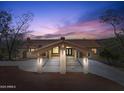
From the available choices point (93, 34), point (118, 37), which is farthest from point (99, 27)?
point (118, 37)

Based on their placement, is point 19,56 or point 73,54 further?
point 19,56

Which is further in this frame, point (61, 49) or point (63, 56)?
point (63, 56)

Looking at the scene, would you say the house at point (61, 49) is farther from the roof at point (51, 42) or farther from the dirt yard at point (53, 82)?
the dirt yard at point (53, 82)

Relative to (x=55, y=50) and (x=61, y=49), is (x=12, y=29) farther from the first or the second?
(x=61, y=49)

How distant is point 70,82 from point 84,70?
69 cm

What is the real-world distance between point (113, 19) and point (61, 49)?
86.4 inches

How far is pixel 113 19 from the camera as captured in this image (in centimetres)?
666

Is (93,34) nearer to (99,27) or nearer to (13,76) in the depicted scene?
(99,27)

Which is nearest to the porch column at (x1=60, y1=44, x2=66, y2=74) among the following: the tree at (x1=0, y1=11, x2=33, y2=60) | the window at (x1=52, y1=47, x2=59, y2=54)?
the window at (x1=52, y1=47, x2=59, y2=54)

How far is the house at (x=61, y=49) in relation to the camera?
260 inches

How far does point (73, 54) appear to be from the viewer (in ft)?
21.4

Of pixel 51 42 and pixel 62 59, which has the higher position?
pixel 51 42

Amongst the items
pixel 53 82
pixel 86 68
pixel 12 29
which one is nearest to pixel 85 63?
pixel 86 68

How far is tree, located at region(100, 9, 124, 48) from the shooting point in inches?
260
